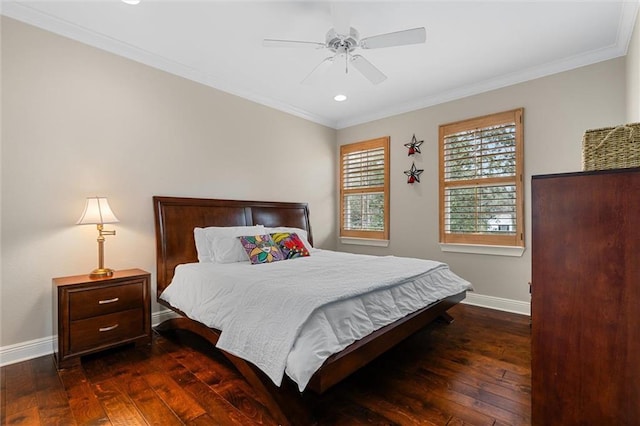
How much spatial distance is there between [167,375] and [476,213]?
142 inches

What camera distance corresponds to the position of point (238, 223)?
3834 millimetres

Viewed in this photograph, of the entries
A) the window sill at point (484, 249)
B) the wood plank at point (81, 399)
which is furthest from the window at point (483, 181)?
the wood plank at point (81, 399)

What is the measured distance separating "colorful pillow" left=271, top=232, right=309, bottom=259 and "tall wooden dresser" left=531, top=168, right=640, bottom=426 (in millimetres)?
2343

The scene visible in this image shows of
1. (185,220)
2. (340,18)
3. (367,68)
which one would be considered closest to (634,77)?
(367,68)

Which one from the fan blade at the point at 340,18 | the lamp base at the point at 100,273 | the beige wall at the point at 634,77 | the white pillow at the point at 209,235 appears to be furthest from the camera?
the white pillow at the point at 209,235

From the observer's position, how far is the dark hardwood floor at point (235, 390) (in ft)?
5.72

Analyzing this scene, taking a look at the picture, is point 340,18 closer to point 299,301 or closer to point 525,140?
point 299,301

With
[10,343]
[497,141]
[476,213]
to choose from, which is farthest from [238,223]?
[497,141]

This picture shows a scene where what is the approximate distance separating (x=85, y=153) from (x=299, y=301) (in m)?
2.43

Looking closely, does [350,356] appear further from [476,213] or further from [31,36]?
[31,36]

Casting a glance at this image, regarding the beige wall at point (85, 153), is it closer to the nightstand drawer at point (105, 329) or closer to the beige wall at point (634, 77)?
the nightstand drawer at point (105, 329)

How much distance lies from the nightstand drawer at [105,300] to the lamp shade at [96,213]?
559mm

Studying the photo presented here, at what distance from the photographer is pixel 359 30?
8.91 ft

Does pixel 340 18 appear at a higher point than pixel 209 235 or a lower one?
higher
